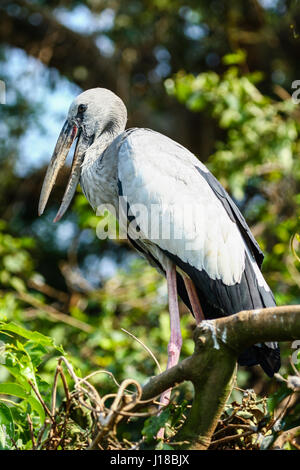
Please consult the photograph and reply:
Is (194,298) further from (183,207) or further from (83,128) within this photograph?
(83,128)

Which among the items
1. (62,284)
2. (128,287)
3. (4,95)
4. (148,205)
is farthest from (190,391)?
(4,95)

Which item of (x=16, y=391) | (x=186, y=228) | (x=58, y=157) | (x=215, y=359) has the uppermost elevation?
(x=58, y=157)

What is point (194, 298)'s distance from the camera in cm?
301

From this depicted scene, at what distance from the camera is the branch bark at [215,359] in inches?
69.1

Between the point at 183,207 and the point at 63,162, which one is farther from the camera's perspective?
the point at 63,162

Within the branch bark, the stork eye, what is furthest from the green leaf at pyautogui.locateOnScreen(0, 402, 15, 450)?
the stork eye

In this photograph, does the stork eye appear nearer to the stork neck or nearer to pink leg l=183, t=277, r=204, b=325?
the stork neck

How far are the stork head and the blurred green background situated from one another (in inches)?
54.0

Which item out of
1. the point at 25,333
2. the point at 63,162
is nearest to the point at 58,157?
the point at 63,162

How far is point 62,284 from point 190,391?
9.24 feet

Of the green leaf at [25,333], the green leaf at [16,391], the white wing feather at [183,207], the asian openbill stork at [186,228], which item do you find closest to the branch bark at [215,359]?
the green leaf at [16,391]

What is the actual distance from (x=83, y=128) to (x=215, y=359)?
6.31ft

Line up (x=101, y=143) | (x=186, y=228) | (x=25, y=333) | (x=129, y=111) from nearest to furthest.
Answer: (x=25, y=333) → (x=186, y=228) → (x=101, y=143) → (x=129, y=111)

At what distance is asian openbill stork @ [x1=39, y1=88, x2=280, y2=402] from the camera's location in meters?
2.78
